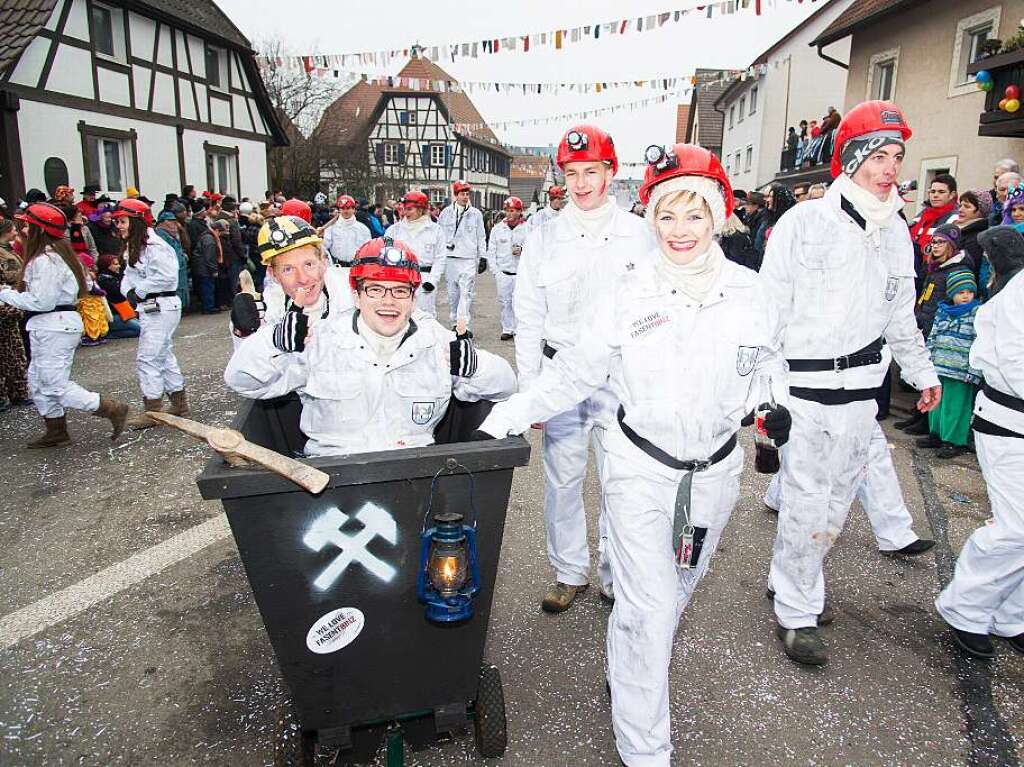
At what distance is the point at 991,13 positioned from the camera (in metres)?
13.2

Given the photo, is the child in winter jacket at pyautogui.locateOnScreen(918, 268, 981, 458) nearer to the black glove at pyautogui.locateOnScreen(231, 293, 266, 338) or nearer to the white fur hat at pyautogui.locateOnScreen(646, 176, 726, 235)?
the white fur hat at pyautogui.locateOnScreen(646, 176, 726, 235)

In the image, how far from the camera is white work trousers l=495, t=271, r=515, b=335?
10914 millimetres

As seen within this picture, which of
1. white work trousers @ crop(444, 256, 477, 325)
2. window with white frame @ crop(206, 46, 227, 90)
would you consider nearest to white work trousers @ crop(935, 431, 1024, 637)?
white work trousers @ crop(444, 256, 477, 325)

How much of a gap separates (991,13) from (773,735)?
612 inches

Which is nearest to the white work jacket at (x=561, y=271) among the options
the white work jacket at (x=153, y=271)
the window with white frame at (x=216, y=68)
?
the white work jacket at (x=153, y=271)

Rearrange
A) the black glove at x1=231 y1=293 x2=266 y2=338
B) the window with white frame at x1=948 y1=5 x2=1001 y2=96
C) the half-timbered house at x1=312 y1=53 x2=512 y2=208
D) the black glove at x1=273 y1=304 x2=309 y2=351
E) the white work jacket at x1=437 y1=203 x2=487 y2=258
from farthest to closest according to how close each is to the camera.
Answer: the half-timbered house at x1=312 y1=53 x2=512 y2=208
the window with white frame at x1=948 y1=5 x2=1001 y2=96
the white work jacket at x1=437 y1=203 x2=487 y2=258
the black glove at x1=231 y1=293 x2=266 y2=338
the black glove at x1=273 y1=304 x2=309 y2=351

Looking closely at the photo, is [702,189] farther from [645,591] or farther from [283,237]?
[283,237]

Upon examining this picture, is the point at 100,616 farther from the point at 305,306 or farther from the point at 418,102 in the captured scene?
the point at 418,102

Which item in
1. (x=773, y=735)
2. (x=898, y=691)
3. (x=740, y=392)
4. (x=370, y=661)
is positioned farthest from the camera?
(x=898, y=691)

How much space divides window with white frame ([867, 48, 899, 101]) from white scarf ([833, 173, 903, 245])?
653 inches

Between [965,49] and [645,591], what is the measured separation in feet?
54.5

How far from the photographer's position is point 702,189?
7.82 feet

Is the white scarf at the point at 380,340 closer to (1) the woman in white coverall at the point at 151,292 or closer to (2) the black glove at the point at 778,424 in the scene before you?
(2) the black glove at the point at 778,424

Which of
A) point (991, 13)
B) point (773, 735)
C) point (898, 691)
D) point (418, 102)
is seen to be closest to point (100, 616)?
point (773, 735)
